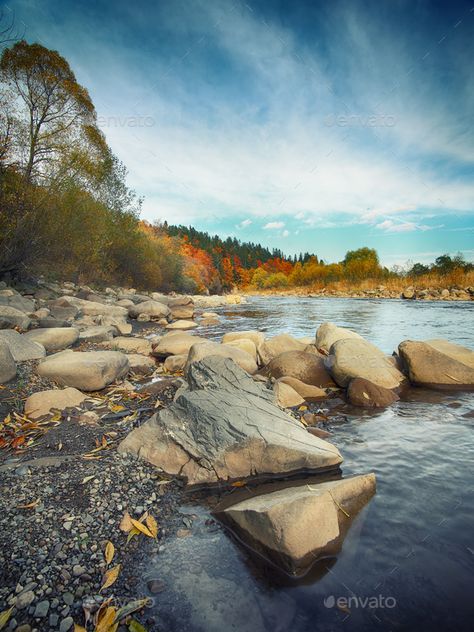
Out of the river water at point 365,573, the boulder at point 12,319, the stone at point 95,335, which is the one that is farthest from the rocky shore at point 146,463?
the stone at point 95,335

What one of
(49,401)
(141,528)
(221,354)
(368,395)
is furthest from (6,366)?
(368,395)

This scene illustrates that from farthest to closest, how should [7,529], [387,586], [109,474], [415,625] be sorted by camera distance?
[109,474] < [7,529] < [387,586] < [415,625]

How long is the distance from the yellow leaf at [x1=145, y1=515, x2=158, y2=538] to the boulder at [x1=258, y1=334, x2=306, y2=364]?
5.44 metres

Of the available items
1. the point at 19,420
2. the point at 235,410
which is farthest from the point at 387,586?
the point at 19,420

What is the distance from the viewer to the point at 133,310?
716 inches

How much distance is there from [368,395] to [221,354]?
2.82 metres

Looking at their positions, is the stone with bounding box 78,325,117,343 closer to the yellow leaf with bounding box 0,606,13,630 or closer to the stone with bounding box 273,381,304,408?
the stone with bounding box 273,381,304,408

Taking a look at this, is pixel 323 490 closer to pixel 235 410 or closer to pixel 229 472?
pixel 229 472

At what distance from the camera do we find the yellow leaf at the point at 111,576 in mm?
2168

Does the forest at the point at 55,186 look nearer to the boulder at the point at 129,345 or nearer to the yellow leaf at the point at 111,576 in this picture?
the boulder at the point at 129,345

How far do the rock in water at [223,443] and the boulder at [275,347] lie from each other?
3959 mm

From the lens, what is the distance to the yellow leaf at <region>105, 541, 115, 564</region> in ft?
7.73

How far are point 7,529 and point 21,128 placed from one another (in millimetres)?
18250

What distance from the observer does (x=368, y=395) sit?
586 centimetres
